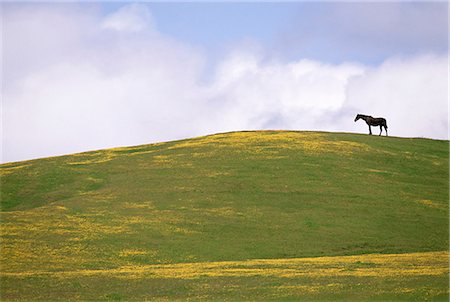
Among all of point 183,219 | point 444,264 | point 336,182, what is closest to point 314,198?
point 336,182

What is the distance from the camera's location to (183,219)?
6369 cm

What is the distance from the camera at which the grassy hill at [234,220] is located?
42.8m

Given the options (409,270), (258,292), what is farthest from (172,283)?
(409,270)

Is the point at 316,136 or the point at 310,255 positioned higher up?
the point at 316,136

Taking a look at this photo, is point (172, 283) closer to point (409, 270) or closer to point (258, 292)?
point (258, 292)

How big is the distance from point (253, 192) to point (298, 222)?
27.1ft

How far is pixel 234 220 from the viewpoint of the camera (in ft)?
209

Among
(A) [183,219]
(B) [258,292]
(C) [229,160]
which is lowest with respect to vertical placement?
(B) [258,292]

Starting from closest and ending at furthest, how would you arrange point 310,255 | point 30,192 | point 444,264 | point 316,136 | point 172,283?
point 172,283
point 444,264
point 310,255
point 30,192
point 316,136

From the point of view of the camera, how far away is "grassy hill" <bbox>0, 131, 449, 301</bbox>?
42844mm

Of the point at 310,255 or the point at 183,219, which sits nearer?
the point at 310,255

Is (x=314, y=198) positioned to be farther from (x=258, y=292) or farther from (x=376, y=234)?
(x=258, y=292)

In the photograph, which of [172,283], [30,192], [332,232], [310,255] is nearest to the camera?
[172,283]

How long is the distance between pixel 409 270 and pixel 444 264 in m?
3.75
